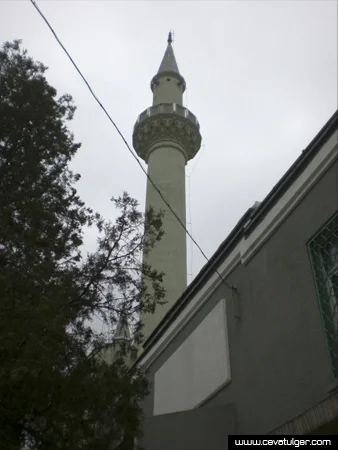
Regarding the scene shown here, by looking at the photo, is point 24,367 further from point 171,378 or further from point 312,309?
point 171,378

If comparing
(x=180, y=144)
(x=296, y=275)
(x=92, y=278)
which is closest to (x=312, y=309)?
(x=296, y=275)

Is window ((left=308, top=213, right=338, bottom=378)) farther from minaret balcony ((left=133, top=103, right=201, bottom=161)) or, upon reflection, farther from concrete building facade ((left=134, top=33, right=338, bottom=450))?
minaret balcony ((left=133, top=103, right=201, bottom=161))

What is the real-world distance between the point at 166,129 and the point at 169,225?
4.61 meters

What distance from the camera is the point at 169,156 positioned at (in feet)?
65.0

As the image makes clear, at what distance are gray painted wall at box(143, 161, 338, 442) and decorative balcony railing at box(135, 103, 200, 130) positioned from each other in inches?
543

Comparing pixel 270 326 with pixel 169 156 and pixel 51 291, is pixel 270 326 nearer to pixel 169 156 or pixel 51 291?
pixel 51 291

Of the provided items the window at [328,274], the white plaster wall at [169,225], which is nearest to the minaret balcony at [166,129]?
the white plaster wall at [169,225]

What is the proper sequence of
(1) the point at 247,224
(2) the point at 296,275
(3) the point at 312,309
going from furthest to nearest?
(1) the point at 247,224 < (2) the point at 296,275 < (3) the point at 312,309

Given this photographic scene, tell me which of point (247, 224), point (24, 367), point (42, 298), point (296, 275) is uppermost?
point (247, 224)

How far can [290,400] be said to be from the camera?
6047mm

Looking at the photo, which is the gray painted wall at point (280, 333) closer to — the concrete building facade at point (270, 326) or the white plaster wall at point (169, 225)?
the concrete building facade at point (270, 326)

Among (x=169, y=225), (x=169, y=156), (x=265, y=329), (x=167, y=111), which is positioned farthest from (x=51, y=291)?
(x=167, y=111)

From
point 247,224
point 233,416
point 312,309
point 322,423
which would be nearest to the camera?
point 322,423

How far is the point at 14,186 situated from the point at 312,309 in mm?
4798
